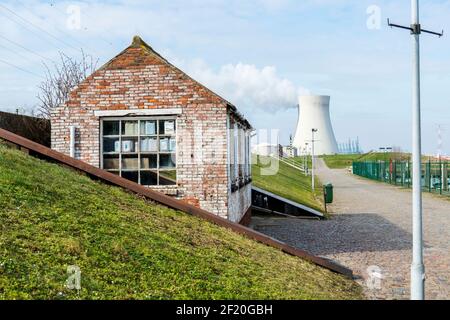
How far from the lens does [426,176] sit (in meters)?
38.4

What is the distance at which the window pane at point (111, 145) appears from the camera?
13609mm

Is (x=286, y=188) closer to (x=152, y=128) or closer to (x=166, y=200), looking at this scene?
(x=152, y=128)

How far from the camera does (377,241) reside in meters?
15.6

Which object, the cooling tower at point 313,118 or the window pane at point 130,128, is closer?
the window pane at point 130,128

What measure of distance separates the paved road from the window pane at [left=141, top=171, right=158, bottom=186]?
3.90m

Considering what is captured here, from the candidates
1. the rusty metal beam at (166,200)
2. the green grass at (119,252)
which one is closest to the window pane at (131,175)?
the rusty metal beam at (166,200)

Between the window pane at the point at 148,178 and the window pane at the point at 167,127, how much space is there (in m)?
0.98

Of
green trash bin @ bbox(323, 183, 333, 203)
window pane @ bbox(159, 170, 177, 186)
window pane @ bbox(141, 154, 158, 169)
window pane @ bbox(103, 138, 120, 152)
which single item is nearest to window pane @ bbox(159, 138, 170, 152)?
window pane @ bbox(141, 154, 158, 169)

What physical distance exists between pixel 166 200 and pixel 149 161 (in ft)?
6.75

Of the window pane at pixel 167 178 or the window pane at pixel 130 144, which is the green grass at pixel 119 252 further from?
the window pane at pixel 130 144

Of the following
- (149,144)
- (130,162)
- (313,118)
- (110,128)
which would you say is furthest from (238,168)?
(313,118)

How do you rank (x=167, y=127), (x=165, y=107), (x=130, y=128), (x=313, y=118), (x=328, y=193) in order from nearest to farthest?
(x=165, y=107) < (x=167, y=127) < (x=130, y=128) < (x=328, y=193) < (x=313, y=118)

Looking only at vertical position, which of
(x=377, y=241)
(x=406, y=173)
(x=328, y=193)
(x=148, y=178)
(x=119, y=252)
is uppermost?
(x=148, y=178)
